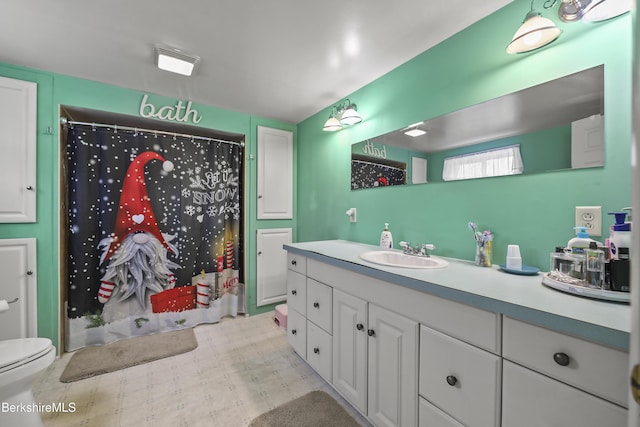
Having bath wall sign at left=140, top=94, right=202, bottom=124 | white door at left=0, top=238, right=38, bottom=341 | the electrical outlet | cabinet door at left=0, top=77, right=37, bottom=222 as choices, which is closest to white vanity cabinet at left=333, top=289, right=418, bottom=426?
the electrical outlet

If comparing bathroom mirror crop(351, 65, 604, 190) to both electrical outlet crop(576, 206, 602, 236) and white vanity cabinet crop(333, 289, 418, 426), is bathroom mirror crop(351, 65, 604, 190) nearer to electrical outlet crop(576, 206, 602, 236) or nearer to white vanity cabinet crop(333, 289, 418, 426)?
electrical outlet crop(576, 206, 602, 236)

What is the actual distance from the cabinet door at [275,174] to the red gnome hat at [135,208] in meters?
0.99

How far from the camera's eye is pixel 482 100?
54.0 inches

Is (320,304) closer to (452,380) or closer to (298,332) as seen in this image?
(298,332)

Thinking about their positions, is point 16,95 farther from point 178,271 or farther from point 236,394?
point 236,394

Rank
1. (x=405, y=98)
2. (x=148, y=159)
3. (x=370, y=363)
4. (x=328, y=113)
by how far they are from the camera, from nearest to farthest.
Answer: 1. (x=370, y=363)
2. (x=405, y=98)
3. (x=148, y=159)
4. (x=328, y=113)

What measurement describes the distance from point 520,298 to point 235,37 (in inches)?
76.6

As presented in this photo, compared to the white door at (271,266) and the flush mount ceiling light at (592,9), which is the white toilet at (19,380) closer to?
the white door at (271,266)

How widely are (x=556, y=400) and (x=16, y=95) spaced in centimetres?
336

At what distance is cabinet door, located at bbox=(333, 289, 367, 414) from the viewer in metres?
1.33

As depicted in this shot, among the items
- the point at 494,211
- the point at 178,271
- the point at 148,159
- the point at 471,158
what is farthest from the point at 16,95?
the point at 494,211

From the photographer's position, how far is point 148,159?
7.55ft

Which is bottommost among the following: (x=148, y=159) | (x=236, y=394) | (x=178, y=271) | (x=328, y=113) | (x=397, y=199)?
(x=236, y=394)

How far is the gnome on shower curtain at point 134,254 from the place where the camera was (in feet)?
7.13
